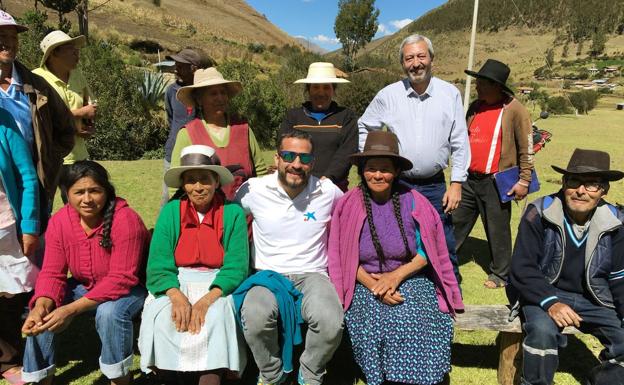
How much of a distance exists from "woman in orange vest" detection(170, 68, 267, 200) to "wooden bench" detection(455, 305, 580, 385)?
1.89 m

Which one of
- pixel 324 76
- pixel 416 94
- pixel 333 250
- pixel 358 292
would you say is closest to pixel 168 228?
pixel 333 250

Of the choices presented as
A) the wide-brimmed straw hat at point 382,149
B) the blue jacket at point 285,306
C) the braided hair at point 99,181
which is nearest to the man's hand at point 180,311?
the blue jacket at point 285,306

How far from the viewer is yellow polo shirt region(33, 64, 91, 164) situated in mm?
3676

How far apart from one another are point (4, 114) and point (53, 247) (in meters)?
0.86

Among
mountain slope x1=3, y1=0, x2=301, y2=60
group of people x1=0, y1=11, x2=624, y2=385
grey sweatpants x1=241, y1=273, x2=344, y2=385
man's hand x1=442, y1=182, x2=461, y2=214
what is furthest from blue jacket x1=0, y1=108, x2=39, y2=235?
mountain slope x1=3, y1=0, x2=301, y2=60

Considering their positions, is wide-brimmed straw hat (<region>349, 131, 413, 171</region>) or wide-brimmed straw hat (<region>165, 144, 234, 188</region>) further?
wide-brimmed straw hat (<region>349, 131, 413, 171</region>)

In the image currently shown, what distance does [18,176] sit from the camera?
2.78 meters

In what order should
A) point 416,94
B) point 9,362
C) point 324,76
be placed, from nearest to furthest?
point 9,362 → point 416,94 → point 324,76

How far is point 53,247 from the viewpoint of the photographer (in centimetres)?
270

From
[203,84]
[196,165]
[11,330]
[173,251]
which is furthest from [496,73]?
[11,330]

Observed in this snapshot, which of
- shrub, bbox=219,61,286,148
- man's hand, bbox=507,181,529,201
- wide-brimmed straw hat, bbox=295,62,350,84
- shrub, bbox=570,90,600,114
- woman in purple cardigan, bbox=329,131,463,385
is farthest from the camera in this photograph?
shrub, bbox=570,90,600,114

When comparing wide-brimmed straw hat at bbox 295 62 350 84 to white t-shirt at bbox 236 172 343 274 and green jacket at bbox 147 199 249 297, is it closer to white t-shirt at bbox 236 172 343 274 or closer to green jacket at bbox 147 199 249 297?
white t-shirt at bbox 236 172 343 274

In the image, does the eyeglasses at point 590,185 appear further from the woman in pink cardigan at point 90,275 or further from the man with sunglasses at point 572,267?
the woman in pink cardigan at point 90,275

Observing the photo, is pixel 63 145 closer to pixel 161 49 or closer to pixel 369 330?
pixel 369 330
